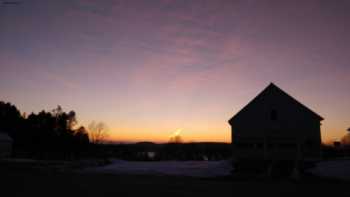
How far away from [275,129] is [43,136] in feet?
130

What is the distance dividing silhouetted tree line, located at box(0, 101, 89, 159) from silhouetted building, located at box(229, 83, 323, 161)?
30.7m

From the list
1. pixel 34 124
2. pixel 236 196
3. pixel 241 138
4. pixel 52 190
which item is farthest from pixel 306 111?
pixel 34 124

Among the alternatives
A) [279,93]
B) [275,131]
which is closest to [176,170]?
[275,131]

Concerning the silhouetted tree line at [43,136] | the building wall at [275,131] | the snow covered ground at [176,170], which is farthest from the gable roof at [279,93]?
the silhouetted tree line at [43,136]

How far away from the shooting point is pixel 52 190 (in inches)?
538

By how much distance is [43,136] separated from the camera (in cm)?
5159

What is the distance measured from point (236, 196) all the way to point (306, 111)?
53.3 feet

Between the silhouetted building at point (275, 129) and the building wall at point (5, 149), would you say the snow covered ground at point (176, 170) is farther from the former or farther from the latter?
the building wall at point (5, 149)

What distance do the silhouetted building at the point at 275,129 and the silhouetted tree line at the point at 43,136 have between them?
3075 cm

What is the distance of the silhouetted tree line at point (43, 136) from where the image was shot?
5112 cm

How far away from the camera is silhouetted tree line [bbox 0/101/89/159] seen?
51.1m

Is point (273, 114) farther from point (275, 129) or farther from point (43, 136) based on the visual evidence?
point (43, 136)

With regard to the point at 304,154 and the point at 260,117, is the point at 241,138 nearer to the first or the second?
the point at 260,117

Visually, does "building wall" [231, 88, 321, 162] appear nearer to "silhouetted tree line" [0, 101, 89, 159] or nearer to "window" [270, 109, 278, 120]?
"window" [270, 109, 278, 120]
